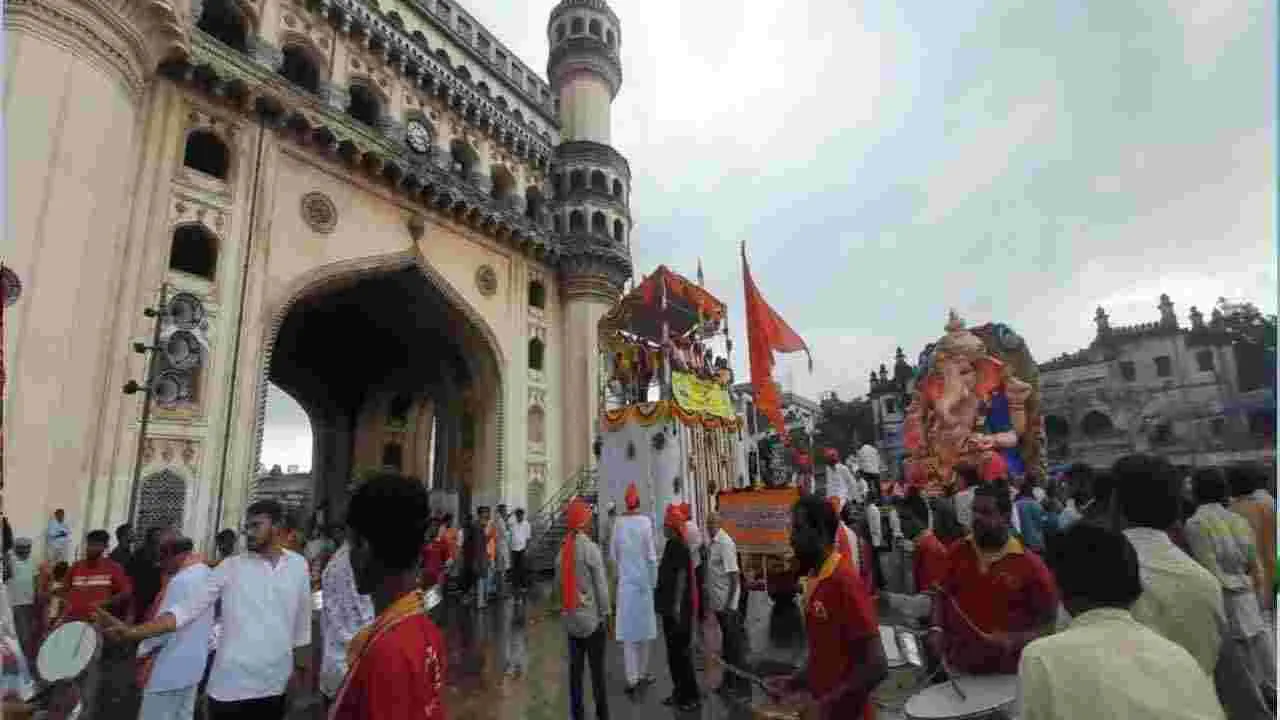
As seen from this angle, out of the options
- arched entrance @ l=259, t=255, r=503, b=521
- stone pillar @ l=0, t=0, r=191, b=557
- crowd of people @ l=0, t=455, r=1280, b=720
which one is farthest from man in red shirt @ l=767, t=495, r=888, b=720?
Result: arched entrance @ l=259, t=255, r=503, b=521

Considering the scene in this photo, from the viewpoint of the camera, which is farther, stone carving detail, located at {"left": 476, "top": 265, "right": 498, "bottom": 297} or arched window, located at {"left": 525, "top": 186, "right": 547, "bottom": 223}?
arched window, located at {"left": 525, "top": 186, "right": 547, "bottom": 223}

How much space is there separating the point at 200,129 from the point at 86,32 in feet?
9.72

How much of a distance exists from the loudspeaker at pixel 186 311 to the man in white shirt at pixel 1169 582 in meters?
15.4

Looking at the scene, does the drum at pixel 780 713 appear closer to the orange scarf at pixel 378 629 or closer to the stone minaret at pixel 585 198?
the orange scarf at pixel 378 629

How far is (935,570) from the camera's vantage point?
14.8 ft

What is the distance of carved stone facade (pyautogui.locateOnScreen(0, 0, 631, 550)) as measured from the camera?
10484mm

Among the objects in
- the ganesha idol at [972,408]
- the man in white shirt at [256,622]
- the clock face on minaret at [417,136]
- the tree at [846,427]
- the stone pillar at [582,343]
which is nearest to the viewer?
the man in white shirt at [256,622]

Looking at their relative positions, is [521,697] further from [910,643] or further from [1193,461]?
[1193,461]

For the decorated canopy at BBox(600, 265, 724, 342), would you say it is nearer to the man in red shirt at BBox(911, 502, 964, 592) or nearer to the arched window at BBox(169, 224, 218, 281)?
the arched window at BBox(169, 224, 218, 281)

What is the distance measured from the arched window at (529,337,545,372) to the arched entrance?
201 centimetres

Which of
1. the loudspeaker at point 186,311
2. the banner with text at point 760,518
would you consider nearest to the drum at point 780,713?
the banner with text at point 760,518

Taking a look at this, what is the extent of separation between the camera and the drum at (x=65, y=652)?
4227 millimetres

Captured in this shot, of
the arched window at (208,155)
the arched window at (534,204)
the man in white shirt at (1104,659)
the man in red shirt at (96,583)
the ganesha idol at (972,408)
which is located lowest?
the man in red shirt at (96,583)

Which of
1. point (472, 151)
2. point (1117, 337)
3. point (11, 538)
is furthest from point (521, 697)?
point (1117, 337)
